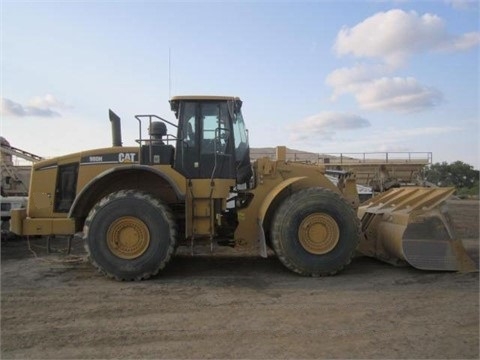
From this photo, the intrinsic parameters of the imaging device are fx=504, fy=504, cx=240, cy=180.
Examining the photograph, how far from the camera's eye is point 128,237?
25.2ft

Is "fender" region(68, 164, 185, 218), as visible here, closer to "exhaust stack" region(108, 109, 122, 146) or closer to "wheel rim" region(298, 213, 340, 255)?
"exhaust stack" region(108, 109, 122, 146)

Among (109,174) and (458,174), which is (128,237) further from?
(458,174)

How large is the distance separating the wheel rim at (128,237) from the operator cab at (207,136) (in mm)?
1235

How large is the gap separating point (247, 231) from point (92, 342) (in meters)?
3.82

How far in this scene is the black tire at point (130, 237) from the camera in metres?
7.60

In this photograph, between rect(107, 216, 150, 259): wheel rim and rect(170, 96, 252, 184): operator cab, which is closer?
rect(107, 216, 150, 259): wheel rim

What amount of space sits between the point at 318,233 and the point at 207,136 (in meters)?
2.39

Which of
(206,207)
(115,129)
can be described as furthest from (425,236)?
(115,129)

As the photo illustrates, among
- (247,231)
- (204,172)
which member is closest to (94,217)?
(204,172)

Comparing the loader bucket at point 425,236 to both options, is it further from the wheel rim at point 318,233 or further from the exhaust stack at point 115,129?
the exhaust stack at point 115,129

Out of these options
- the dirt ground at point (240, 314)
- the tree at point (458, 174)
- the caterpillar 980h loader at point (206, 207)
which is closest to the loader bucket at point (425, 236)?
the caterpillar 980h loader at point (206, 207)

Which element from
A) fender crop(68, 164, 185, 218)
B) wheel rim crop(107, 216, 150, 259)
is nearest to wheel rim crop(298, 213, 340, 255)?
fender crop(68, 164, 185, 218)

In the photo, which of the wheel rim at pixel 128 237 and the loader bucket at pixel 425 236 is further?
the loader bucket at pixel 425 236

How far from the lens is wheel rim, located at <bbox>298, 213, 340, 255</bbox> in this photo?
307 inches
